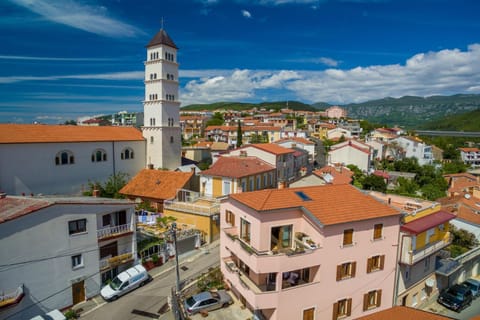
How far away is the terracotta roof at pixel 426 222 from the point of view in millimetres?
19837

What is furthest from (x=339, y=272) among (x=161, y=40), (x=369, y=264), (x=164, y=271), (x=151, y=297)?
(x=161, y=40)

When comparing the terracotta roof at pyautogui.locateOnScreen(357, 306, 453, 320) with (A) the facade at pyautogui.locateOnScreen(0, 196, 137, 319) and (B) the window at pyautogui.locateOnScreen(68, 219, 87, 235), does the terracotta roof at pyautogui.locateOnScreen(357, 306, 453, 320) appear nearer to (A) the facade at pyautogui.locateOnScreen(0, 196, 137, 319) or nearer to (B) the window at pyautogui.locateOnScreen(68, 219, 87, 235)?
(A) the facade at pyautogui.locateOnScreen(0, 196, 137, 319)

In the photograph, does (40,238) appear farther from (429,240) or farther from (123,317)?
(429,240)

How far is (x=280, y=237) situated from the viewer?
18.1m

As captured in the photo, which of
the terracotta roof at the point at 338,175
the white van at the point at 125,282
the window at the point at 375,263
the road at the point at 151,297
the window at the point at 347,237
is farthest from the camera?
the terracotta roof at the point at 338,175

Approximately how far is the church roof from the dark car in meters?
48.6

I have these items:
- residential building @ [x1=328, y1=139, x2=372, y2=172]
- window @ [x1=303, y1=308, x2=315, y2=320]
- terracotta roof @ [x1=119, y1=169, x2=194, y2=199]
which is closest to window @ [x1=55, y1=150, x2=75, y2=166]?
terracotta roof @ [x1=119, y1=169, x2=194, y2=199]

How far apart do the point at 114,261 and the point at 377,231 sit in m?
19.4

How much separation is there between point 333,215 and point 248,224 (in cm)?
536

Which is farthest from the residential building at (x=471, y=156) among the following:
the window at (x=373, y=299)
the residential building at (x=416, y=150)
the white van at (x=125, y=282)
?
the white van at (x=125, y=282)

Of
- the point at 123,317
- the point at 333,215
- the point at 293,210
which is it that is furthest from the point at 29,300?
the point at 333,215

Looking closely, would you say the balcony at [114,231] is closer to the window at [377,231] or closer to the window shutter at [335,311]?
the window shutter at [335,311]

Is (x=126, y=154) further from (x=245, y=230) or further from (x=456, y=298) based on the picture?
(x=456, y=298)

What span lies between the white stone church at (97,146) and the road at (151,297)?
20.7 m
